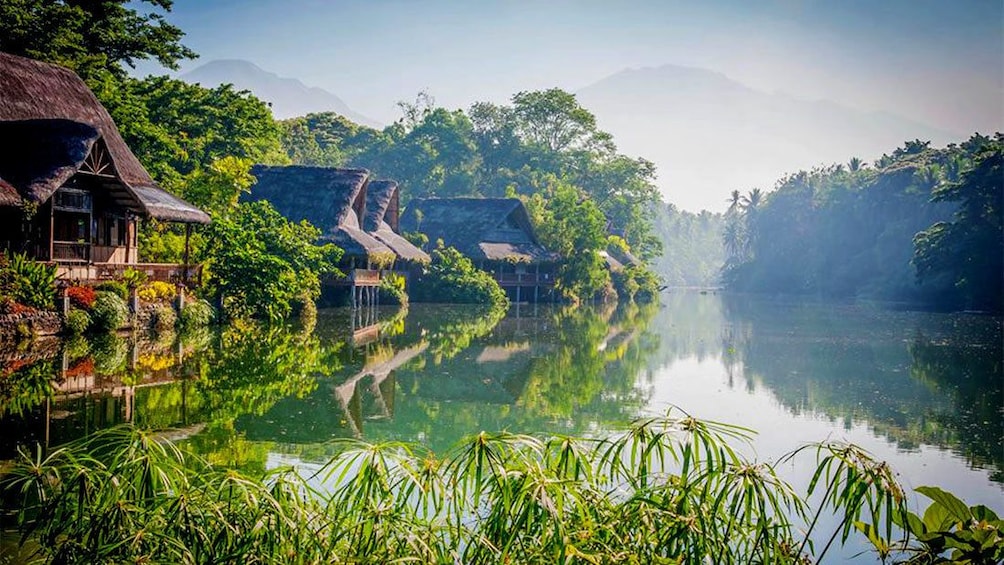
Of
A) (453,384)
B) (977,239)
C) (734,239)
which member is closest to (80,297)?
(453,384)

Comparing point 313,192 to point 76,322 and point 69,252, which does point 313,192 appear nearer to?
point 69,252

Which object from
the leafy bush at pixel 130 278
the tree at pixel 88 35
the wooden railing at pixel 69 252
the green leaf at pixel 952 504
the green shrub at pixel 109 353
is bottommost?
the green shrub at pixel 109 353

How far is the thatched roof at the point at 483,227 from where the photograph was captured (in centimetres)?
4022

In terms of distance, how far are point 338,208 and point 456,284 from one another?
6505 mm

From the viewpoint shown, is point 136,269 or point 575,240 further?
point 575,240

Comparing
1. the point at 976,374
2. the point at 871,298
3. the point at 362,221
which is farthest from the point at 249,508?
the point at 871,298

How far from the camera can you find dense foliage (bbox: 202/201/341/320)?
21844 millimetres

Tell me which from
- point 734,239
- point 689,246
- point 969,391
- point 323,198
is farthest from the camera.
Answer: point 689,246

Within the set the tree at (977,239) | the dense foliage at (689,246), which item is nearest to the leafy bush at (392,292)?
the tree at (977,239)

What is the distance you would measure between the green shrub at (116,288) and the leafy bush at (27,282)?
155 centimetres

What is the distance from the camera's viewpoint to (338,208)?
32.1 meters

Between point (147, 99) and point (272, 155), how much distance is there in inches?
564

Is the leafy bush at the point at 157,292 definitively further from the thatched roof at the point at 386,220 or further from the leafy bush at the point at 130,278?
the thatched roof at the point at 386,220

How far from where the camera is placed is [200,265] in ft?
69.4
